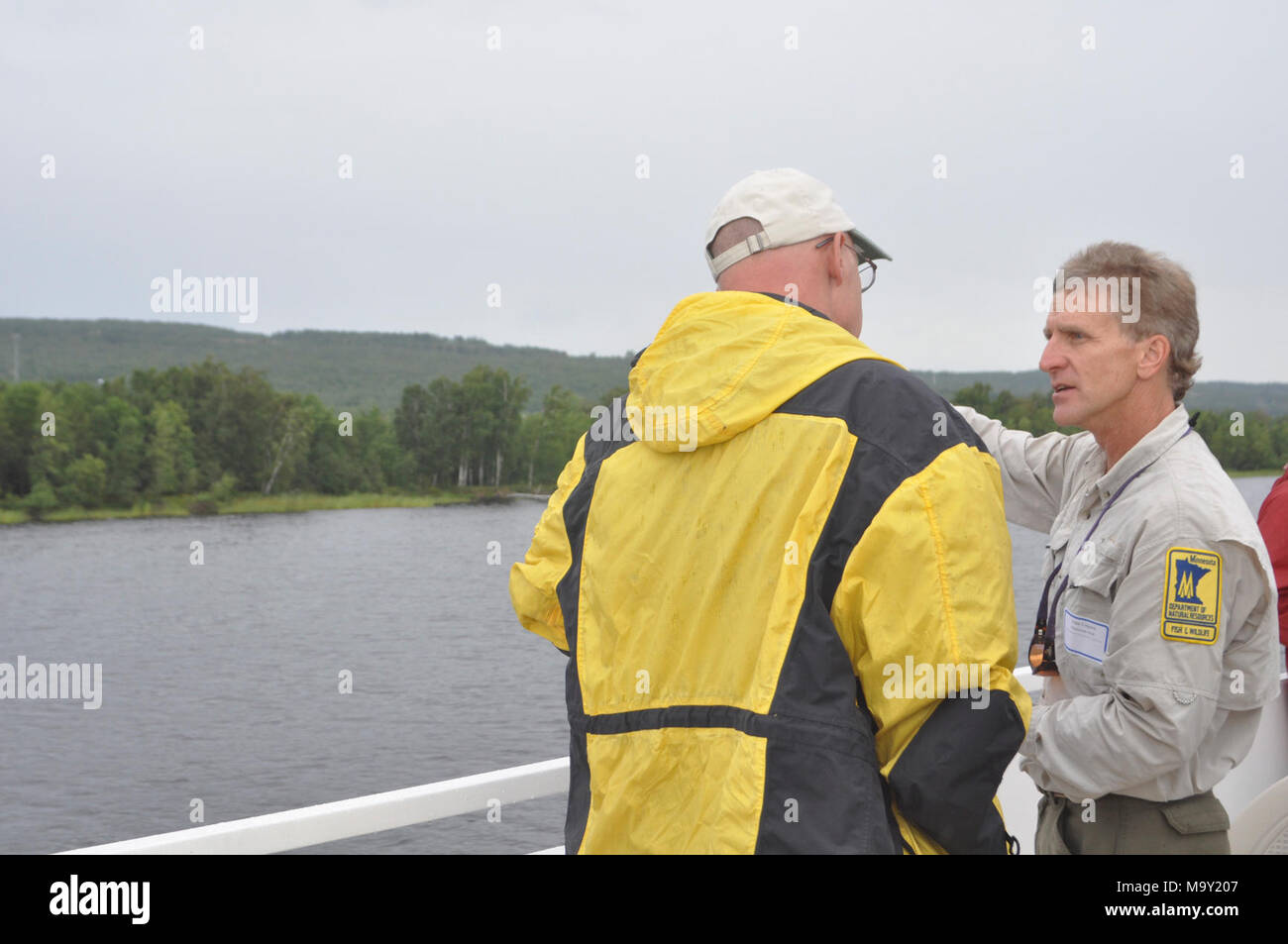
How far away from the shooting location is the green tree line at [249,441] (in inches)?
2089

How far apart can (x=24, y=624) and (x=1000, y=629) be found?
42285mm

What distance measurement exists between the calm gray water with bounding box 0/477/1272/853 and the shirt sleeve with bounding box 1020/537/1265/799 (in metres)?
7.33

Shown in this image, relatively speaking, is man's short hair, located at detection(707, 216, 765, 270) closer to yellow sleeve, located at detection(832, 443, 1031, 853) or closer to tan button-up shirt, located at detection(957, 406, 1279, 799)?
yellow sleeve, located at detection(832, 443, 1031, 853)

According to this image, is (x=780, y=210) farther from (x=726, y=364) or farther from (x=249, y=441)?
(x=249, y=441)

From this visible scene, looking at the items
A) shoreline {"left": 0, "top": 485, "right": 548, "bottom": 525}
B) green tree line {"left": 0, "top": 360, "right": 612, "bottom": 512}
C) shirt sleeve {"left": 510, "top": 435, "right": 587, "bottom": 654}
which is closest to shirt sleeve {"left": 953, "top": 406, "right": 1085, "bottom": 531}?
shirt sleeve {"left": 510, "top": 435, "right": 587, "bottom": 654}

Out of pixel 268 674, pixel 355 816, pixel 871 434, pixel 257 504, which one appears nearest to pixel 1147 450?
pixel 871 434

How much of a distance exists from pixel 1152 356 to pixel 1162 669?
0.49 meters

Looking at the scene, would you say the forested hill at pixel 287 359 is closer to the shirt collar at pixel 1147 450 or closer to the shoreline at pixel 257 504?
the shoreline at pixel 257 504

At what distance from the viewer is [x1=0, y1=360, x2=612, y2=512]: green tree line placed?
174ft

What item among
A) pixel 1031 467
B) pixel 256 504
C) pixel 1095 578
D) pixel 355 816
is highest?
pixel 1031 467

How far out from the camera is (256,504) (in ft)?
188

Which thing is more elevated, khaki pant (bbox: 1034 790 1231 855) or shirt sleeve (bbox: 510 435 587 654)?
shirt sleeve (bbox: 510 435 587 654)
